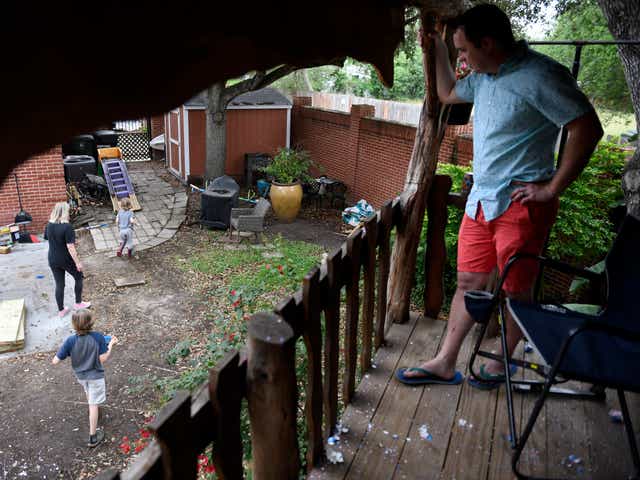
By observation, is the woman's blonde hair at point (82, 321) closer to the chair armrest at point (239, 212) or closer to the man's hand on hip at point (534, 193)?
the man's hand on hip at point (534, 193)

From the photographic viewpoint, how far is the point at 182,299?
7.03m

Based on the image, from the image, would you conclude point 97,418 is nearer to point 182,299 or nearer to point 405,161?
point 182,299

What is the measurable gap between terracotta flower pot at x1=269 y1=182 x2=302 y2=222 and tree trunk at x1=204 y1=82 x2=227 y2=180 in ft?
5.64

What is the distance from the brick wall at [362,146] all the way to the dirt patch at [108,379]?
503 centimetres

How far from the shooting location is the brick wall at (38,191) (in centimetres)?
892

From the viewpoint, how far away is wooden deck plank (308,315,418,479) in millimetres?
1903

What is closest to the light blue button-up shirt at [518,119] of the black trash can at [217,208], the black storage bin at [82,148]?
the black trash can at [217,208]

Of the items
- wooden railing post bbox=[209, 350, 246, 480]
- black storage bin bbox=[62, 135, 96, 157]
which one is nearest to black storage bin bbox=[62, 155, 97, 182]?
black storage bin bbox=[62, 135, 96, 157]

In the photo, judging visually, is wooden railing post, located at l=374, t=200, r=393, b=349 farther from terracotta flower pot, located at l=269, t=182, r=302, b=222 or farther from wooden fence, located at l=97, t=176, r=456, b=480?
terracotta flower pot, located at l=269, t=182, r=302, b=222

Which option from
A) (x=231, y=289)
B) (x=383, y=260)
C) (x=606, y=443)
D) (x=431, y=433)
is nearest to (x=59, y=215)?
(x=231, y=289)

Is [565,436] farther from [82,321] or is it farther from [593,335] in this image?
[82,321]

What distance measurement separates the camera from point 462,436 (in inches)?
82.1

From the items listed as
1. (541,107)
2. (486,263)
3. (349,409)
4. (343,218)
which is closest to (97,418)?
(349,409)

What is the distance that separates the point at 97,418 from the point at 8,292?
3345 mm
